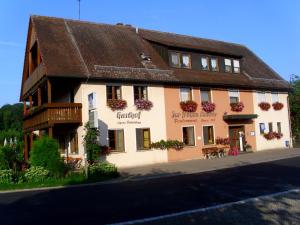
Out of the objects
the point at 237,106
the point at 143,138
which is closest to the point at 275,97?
the point at 237,106

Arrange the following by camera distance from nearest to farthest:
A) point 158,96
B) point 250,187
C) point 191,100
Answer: point 250,187
point 158,96
point 191,100

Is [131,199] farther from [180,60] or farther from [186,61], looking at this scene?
[186,61]

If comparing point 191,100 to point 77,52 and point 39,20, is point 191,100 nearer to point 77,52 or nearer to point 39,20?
point 77,52

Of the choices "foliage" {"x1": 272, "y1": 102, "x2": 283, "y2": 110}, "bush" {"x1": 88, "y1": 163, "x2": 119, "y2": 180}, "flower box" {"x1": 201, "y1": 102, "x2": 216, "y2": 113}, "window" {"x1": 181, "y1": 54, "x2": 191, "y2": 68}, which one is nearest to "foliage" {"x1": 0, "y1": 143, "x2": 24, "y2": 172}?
"bush" {"x1": 88, "y1": 163, "x2": 119, "y2": 180}

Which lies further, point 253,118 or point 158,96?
point 253,118

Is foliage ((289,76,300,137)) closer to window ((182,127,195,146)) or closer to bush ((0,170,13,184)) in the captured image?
window ((182,127,195,146))

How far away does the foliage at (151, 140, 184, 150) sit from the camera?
984 inches

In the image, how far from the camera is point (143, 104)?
977 inches

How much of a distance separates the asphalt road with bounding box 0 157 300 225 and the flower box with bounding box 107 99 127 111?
920 centimetres

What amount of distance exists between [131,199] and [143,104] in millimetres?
13609

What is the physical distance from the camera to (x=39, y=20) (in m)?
26.5

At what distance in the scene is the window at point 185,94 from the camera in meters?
27.2

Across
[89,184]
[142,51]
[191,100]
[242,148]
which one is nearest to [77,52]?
[142,51]

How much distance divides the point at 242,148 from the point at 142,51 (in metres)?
10.4
